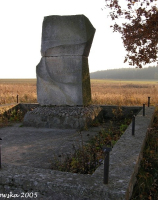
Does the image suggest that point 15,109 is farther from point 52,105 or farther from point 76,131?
point 76,131

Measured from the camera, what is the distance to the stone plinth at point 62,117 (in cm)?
685

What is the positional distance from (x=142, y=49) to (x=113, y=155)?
568 centimetres

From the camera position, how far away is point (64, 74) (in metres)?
7.48

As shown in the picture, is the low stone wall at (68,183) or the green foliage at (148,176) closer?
the low stone wall at (68,183)

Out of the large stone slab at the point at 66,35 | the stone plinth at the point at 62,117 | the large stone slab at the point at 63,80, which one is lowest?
the stone plinth at the point at 62,117

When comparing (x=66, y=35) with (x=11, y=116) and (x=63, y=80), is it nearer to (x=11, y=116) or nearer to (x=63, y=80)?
(x=63, y=80)

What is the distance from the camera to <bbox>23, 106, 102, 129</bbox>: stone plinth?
270 inches

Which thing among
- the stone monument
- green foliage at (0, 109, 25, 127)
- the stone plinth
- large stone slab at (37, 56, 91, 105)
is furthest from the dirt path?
large stone slab at (37, 56, 91, 105)

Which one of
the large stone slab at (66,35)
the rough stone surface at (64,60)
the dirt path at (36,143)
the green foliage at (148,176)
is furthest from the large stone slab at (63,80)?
the green foliage at (148,176)

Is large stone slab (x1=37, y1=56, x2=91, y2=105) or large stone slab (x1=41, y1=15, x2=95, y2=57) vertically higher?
large stone slab (x1=41, y1=15, x2=95, y2=57)

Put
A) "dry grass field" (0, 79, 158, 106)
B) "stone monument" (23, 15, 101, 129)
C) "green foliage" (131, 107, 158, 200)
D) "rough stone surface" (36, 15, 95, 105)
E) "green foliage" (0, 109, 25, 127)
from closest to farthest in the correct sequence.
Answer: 1. "green foliage" (131, 107, 158, 200)
2. "stone monument" (23, 15, 101, 129)
3. "rough stone surface" (36, 15, 95, 105)
4. "green foliage" (0, 109, 25, 127)
5. "dry grass field" (0, 79, 158, 106)

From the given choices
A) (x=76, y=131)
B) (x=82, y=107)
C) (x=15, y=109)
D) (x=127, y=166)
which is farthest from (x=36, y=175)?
(x=15, y=109)

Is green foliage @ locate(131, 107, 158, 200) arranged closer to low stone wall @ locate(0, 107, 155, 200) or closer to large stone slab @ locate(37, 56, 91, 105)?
low stone wall @ locate(0, 107, 155, 200)

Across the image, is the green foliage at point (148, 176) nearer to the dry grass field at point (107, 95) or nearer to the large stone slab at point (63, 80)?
the large stone slab at point (63, 80)
